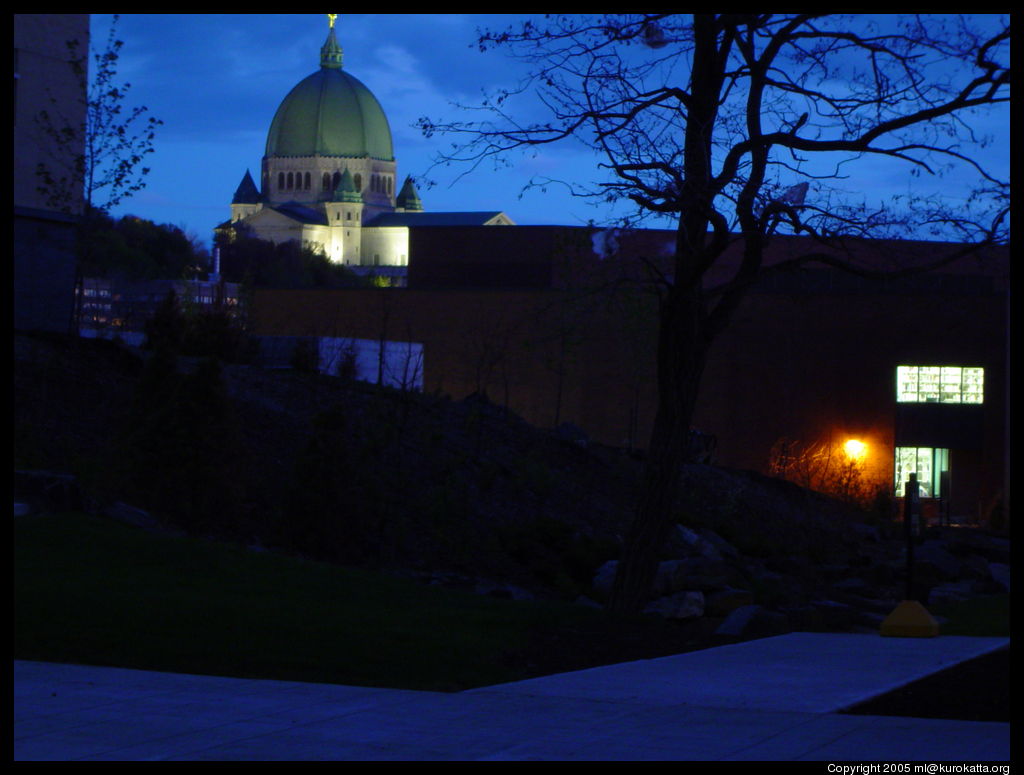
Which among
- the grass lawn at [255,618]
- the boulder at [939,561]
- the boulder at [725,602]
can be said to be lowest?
the boulder at [939,561]

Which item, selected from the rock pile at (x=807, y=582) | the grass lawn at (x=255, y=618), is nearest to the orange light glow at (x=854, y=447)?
the rock pile at (x=807, y=582)

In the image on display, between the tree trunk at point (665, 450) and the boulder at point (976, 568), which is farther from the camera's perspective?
the boulder at point (976, 568)

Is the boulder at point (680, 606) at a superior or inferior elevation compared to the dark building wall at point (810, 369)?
inferior

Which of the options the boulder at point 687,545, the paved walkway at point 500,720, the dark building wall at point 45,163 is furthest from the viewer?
the dark building wall at point 45,163

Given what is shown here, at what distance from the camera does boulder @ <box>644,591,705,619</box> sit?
1662 cm

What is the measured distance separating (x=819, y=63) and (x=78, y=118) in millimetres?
18854

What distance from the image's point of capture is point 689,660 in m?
11.0

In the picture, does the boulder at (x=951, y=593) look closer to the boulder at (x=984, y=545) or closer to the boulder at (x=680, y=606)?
the boulder at (x=680, y=606)

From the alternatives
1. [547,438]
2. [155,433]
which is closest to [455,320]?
[547,438]

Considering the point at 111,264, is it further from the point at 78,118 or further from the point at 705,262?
the point at 705,262

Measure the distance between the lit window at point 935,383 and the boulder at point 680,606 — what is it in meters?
32.6

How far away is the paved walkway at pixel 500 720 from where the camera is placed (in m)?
7.22

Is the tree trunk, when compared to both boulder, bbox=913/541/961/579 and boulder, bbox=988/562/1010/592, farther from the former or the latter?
boulder, bbox=988/562/1010/592

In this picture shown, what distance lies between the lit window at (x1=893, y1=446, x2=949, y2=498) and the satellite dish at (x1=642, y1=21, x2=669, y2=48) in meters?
34.8
